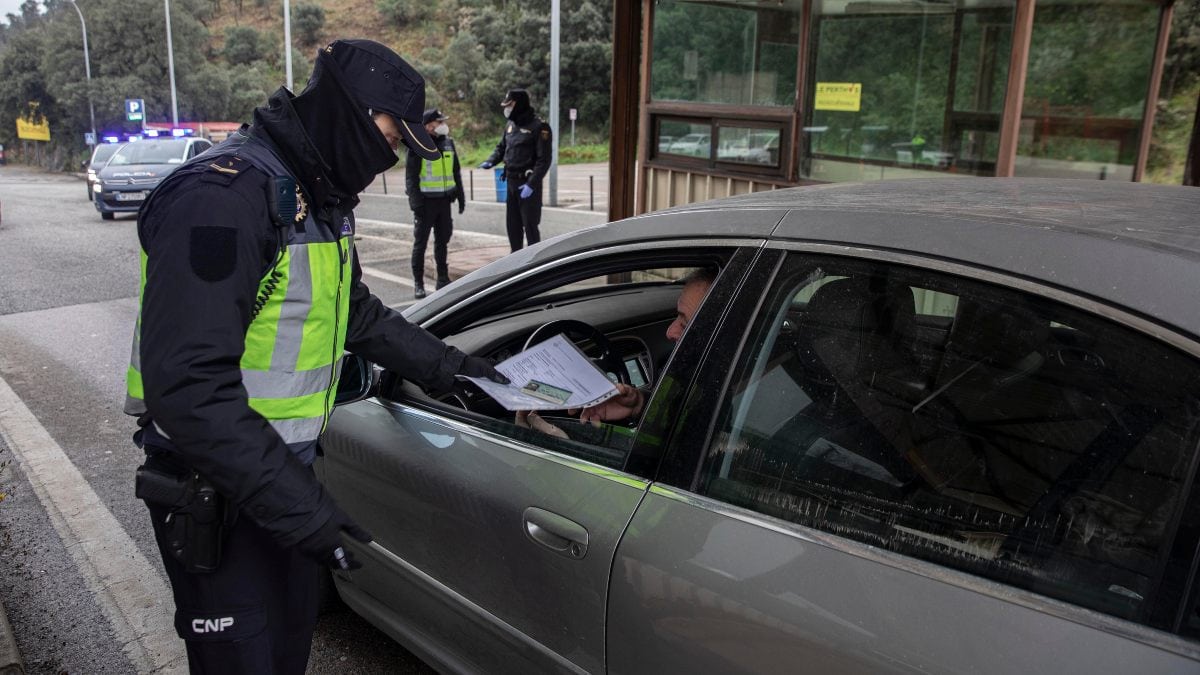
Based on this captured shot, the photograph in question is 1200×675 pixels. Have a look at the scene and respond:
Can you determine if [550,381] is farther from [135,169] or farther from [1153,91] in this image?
[135,169]

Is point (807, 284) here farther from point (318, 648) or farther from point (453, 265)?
point (453, 265)

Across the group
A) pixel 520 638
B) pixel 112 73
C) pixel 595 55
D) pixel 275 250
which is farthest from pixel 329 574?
pixel 112 73

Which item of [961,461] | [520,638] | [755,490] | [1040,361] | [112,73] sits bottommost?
[520,638]

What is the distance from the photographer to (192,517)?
1680mm

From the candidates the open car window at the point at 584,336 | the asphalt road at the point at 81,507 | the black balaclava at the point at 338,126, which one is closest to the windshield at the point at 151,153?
the asphalt road at the point at 81,507

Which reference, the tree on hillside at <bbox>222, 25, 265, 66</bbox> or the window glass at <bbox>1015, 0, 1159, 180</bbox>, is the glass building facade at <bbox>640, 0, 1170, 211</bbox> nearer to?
the window glass at <bbox>1015, 0, 1159, 180</bbox>

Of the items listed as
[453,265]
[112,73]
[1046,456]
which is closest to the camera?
[1046,456]

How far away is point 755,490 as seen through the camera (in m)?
1.58

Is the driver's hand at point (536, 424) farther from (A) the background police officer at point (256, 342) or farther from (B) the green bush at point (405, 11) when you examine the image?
(B) the green bush at point (405, 11)

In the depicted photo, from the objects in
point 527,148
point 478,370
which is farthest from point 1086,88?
point 478,370

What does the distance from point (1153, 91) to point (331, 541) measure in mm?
7937

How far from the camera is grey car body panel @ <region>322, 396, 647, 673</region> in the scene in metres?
1.75

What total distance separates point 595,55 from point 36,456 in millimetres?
42304

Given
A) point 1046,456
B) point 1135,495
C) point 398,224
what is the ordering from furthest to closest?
point 398,224 → point 1046,456 → point 1135,495
